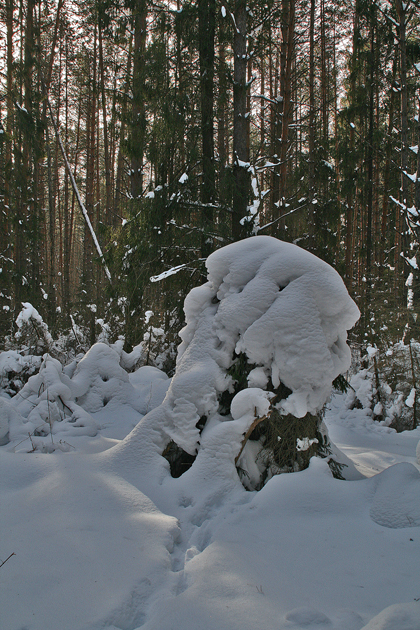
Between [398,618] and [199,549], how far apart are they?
44.7 inches

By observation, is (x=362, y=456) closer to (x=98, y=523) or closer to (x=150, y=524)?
(x=150, y=524)

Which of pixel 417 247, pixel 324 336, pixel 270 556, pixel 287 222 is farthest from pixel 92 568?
pixel 287 222

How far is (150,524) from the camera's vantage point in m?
2.39

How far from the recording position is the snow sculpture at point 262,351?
299cm

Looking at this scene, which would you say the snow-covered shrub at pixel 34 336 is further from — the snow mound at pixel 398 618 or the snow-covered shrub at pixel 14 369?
the snow mound at pixel 398 618

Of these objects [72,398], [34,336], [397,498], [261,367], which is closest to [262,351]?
[261,367]

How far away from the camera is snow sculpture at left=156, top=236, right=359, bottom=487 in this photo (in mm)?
2994

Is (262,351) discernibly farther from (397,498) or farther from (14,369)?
(14,369)

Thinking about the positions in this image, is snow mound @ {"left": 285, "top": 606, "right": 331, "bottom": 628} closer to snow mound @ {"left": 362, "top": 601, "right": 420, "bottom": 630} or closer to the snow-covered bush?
snow mound @ {"left": 362, "top": 601, "right": 420, "bottom": 630}

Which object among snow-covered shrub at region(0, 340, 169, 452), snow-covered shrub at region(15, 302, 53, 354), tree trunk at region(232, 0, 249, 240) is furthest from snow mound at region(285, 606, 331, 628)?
tree trunk at region(232, 0, 249, 240)

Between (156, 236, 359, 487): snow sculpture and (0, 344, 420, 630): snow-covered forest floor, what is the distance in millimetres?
445

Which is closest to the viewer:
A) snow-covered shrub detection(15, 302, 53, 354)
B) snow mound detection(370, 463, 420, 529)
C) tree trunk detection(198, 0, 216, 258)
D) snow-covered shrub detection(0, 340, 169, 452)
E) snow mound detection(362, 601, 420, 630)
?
snow mound detection(362, 601, 420, 630)

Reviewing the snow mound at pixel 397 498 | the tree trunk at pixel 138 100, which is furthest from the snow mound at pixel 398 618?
the tree trunk at pixel 138 100

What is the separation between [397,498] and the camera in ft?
8.16
